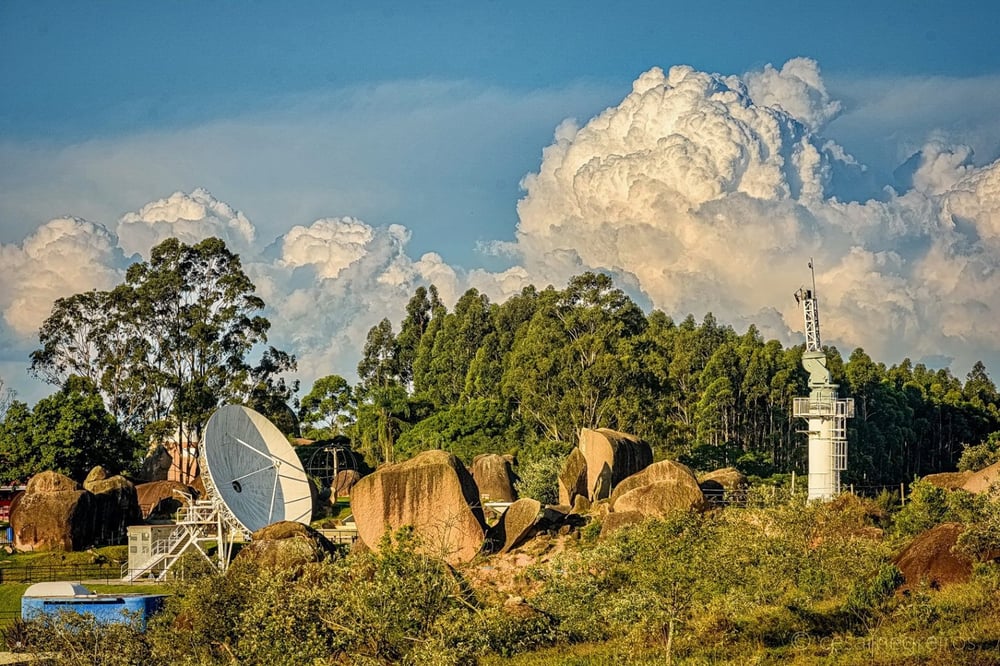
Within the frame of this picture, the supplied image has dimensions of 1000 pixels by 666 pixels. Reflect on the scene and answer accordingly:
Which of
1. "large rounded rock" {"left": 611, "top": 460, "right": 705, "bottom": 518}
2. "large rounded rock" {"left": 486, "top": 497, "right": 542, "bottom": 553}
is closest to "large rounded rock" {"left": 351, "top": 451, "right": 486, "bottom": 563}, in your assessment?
"large rounded rock" {"left": 486, "top": 497, "right": 542, "bottom": 553}

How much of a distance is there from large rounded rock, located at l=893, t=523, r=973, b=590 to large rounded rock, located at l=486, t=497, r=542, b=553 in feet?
40.0

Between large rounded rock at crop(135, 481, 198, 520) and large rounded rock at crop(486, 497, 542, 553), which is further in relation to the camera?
large rounded rock at crop(135, 481, 198, 520)

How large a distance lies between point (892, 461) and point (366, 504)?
5016 centimetres

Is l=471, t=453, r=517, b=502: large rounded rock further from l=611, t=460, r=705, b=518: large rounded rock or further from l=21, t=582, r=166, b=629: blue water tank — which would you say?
l=21, t=582, r=166, b=629: blue water tank

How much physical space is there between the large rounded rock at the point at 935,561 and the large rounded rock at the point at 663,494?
8.92 m

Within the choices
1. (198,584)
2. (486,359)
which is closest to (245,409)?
(198,584)

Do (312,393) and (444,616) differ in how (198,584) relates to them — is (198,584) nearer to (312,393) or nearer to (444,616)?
(444,616)

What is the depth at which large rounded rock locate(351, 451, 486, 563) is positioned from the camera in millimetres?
37562

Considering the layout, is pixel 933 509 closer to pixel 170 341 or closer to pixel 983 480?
pixel 983 480

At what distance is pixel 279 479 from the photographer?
4688 cm

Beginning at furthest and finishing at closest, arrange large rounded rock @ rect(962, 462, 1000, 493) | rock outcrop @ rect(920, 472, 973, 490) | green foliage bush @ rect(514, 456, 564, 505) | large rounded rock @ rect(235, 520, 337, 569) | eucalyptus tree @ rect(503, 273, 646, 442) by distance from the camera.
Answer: eucalyptus tree @ rect(503, 273, 646, 442) < green foliage bush @ rect(514, 456, 564, 505) < rock outcrop @ rect(920, 472, 973, 490) < large rounded rock @ rect(962, 462, 1000, 493) < large rounded rock @ rect(235, 520, 337, 569)

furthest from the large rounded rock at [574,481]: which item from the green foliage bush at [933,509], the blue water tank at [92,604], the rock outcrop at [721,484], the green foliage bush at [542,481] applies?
the blue water tank at [92,604]

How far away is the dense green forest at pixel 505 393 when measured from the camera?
205 feet

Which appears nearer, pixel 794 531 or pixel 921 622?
pixel 921 622
